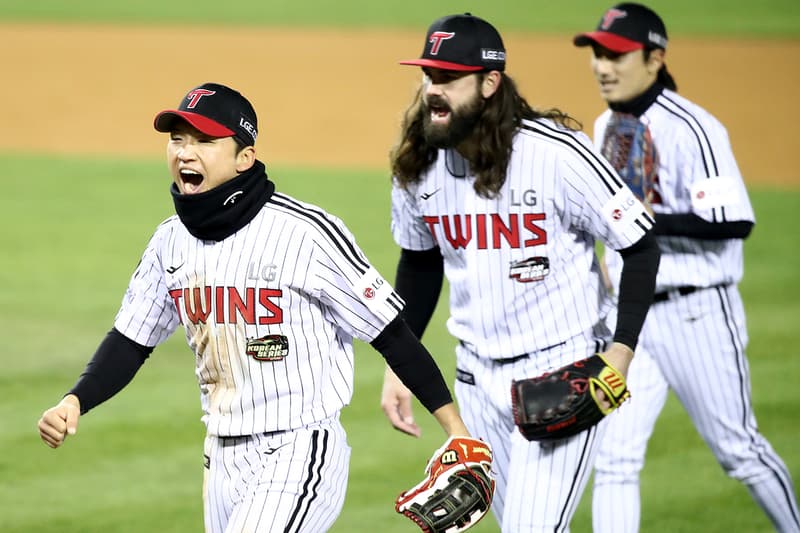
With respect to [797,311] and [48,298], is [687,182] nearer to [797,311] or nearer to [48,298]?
[797,311]

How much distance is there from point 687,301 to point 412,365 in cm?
195

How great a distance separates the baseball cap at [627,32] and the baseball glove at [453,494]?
2396mm

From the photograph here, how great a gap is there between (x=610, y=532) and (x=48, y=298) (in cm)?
600

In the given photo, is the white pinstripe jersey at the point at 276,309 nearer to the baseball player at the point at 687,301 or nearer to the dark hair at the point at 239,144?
the dark hair at the point at 239,144

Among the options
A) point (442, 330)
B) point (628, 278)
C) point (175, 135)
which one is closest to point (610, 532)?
point (628, 278)

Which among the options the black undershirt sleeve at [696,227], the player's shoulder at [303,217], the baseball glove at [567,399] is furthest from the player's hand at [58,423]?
the black undershirt sleeve at [696,227]

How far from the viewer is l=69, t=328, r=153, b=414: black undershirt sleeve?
3.96 metres

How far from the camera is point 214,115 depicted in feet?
12.4

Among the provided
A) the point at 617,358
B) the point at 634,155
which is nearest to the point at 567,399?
the point at 617,358

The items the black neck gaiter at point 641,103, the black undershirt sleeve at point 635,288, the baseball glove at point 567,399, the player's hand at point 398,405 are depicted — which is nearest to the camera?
the baseball glove at point 567,399

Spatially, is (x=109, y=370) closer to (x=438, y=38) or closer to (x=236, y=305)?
(x=236, y=305)

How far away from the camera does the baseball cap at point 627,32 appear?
18.5 feet

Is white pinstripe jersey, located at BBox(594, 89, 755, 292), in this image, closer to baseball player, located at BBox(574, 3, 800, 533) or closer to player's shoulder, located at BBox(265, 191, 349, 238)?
baseball player, located at BBox(574, 3, 800, 533)

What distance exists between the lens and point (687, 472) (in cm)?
680
